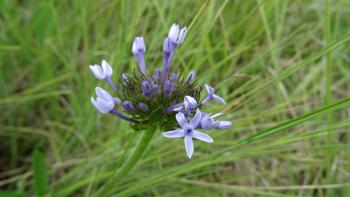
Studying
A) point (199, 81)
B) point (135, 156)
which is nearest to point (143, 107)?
point (135, 156)

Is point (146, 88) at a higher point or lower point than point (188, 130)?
higher

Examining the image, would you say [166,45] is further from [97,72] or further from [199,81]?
[199,81]

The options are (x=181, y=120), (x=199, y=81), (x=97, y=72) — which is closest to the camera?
(x=181, y=120)

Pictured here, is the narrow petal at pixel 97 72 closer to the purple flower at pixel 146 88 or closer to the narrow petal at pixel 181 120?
the purple flower at pixel 146 88

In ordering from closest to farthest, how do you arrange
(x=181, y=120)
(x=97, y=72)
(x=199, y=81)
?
(x=181, y=120), (x=97, y=72), (x=199, y=81)

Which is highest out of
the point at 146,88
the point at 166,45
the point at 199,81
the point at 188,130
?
the point at 199,81

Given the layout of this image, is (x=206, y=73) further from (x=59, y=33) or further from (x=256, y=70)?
(x=59, y=33)

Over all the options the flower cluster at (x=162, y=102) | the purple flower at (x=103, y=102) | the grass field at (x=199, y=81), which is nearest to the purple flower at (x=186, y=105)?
the flower cluster at (x=162, y=102)

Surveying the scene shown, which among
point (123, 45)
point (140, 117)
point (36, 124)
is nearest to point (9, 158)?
point (36, 124)
